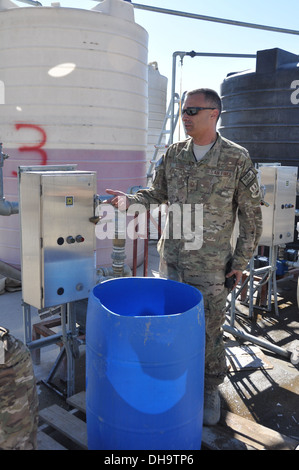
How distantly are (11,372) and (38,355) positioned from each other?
1.61 metres

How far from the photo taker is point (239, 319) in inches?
169

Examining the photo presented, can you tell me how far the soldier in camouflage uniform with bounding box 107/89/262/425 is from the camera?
2471mm

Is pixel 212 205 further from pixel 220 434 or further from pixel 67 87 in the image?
pixel 67 87

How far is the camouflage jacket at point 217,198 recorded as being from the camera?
248 centimetres

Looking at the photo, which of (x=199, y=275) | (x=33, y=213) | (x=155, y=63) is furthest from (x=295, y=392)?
(x=155, y=63)

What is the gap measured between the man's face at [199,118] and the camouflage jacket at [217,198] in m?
0.11

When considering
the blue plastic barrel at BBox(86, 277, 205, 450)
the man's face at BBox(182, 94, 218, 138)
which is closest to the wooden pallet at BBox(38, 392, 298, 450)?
the blue plastic barrel at BBox(86, 277, 205, 450)

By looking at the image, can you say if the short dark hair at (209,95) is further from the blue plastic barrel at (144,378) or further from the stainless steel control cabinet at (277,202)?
the stainless steel control cabinet at (277,202)

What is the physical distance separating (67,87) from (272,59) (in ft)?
8.77

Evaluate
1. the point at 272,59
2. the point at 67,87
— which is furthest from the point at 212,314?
the point at 272,59

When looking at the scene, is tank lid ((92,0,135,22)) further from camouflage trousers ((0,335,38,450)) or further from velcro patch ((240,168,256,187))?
camouflage trousers ((0,335,38,450))

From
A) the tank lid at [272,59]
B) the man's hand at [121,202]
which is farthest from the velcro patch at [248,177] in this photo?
the tank lid at [272,59]
